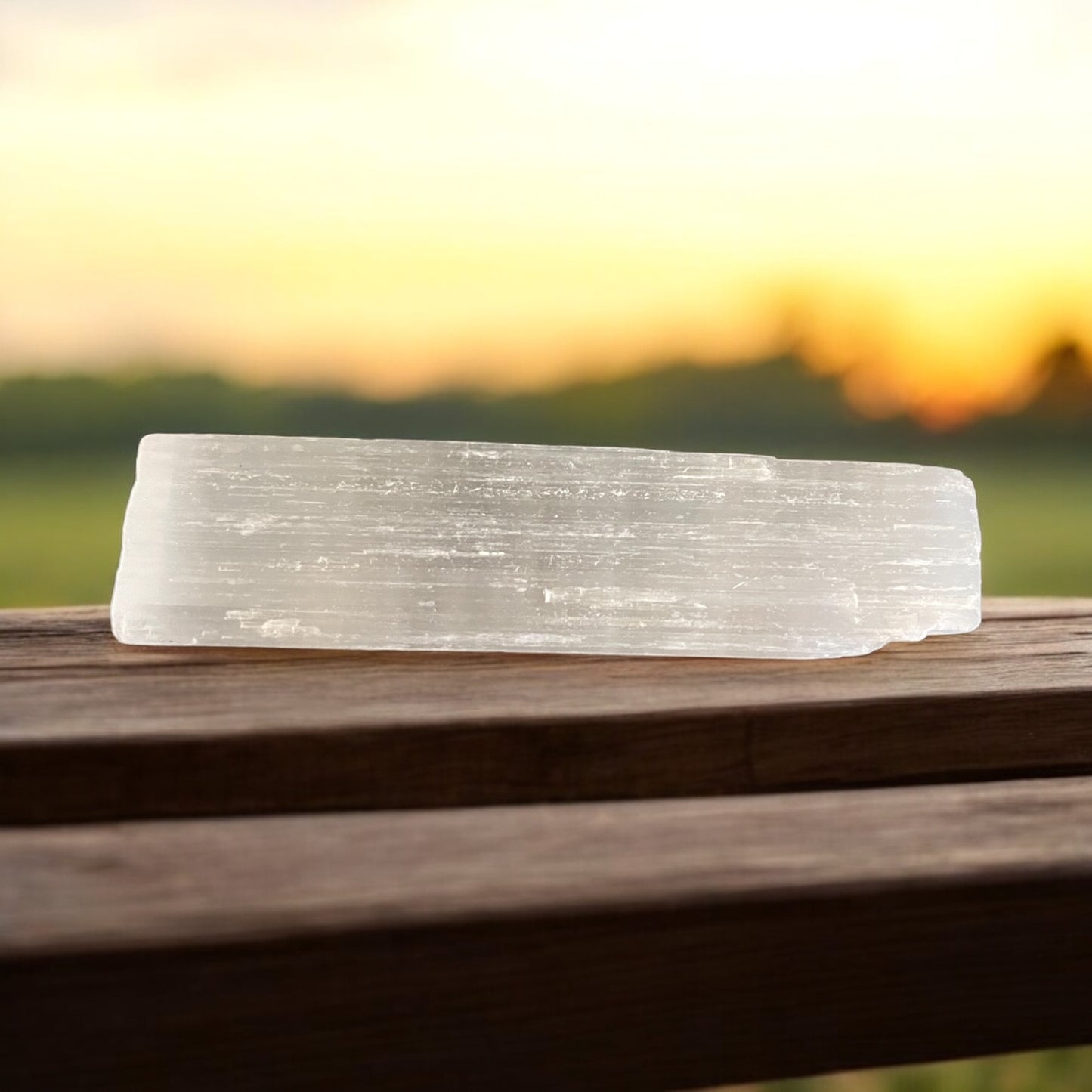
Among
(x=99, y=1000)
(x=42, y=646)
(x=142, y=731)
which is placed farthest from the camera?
(x=42, y=646)

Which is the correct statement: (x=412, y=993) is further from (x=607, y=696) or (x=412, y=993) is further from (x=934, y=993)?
(x=607, y=696)

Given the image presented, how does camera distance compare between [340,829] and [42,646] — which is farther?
[42,646]

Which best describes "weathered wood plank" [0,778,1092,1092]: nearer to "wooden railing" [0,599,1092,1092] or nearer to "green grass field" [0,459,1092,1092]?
"wooden railing" [0,599,1092,1092]

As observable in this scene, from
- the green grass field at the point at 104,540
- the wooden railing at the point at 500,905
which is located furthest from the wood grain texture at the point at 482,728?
the green grass field at the point at 104,540

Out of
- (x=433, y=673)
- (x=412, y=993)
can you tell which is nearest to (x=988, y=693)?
(x=433, y=673)

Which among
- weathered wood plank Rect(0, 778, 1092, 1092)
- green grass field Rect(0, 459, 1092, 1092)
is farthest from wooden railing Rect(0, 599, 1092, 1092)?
green grass field Rect(0, 459, 1092, 1092)

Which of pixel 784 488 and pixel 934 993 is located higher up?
pixel 784 488

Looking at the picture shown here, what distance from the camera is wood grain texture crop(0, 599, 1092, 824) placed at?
0.65 meters

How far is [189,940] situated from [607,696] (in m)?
0.38

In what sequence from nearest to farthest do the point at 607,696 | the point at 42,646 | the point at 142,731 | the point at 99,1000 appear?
the point at 99,1000
the point at 142,731
the point at 607,696
the point at 42,646

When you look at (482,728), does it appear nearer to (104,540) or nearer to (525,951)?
(525,951)

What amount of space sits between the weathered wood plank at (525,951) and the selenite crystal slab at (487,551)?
376 mm

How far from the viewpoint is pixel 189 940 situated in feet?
1.48

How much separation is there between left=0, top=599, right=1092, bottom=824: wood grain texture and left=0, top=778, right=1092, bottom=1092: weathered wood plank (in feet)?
0.31
